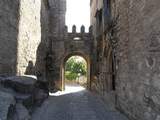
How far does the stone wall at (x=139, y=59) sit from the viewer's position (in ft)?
14.6

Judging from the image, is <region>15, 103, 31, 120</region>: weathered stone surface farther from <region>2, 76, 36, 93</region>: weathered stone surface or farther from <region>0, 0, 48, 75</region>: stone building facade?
<region>0, 0, 48, 75</region>: stone building facade

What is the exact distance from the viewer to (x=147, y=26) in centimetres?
485

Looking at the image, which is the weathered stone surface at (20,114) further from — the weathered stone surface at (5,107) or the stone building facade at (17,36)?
the stone building facade at (17,36)

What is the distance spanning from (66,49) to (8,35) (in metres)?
8.03

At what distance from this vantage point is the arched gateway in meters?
15.1

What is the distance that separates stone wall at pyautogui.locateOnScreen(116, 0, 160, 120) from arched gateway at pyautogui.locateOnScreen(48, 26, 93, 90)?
26.5 feet

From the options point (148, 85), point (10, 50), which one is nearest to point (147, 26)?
point (148, 85)

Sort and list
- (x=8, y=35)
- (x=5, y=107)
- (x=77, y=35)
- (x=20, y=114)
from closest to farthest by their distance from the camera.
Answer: (x=5, y=107) → (x=20, y=114) → (x=8, y=35) → (x=77, y=35)

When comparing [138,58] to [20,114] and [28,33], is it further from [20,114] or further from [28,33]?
[28,33]

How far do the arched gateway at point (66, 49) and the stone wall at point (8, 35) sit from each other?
720 centimetres

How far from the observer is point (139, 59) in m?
5.39

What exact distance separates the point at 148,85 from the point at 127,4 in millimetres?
2645

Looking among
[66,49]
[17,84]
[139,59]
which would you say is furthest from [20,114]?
[66,49]

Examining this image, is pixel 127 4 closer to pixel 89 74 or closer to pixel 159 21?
pixel 159 21
